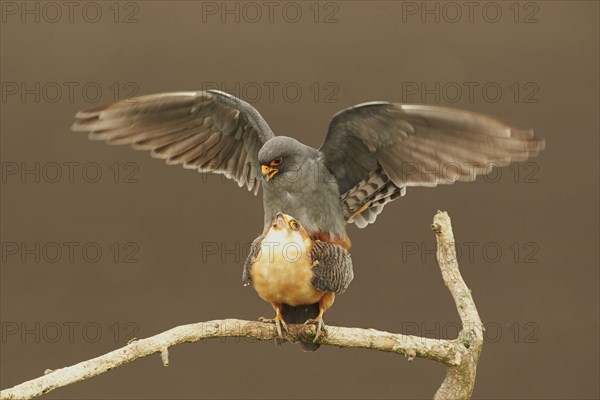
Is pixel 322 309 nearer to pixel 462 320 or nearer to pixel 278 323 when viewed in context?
pixel 278 323

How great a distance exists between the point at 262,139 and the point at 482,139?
58 cm

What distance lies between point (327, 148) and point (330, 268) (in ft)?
1.12

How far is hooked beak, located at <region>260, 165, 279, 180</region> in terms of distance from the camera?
1979mm

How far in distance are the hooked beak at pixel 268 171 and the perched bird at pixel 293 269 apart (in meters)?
0.11

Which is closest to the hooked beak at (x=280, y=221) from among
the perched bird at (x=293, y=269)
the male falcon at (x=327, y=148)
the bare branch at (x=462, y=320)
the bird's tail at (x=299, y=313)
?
the perched bird at (x=293, y=269)

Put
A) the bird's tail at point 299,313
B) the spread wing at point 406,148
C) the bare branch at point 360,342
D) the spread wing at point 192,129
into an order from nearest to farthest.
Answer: the bare branch at point 360,342
the spread wing at point 406,148
the bird's tail at point 299,313
the spread wing at point 192,129

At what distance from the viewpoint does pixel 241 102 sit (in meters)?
2.19

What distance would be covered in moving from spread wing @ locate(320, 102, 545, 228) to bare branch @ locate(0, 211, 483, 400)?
6.0 inches

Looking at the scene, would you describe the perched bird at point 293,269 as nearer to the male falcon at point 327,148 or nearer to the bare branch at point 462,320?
the male falcon at point 327,148

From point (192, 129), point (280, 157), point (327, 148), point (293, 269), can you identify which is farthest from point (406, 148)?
point (192, 129)

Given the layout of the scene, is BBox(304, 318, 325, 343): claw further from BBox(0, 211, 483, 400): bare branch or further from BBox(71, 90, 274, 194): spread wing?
BBox(71, 90, 274, 194): spread wing

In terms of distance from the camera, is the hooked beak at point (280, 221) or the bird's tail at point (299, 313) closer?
the hooked beak at point (280, 221)

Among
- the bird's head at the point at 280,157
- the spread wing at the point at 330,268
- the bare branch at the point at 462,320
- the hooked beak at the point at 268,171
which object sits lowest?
the bare branch at the point at 462,320

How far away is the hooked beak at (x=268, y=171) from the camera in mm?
1979
